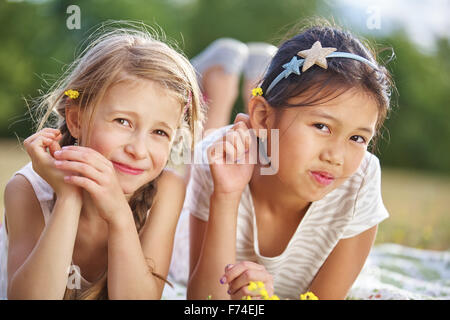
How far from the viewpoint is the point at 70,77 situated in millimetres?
2068

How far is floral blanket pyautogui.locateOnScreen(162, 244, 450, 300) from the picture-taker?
287 centimetres

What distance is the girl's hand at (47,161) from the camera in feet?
5.61

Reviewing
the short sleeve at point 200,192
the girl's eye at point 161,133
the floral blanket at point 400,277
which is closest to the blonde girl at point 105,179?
the girl's eye at point 161,133

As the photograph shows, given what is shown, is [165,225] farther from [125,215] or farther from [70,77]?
[70,77]

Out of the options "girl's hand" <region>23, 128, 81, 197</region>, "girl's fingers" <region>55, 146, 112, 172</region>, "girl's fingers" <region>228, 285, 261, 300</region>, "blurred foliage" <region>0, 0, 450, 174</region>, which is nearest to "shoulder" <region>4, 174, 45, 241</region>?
"girl's hand" <region>23, 128, 81, 197</region>

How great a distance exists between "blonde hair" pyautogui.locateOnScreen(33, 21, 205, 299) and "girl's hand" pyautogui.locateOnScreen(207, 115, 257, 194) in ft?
0.63

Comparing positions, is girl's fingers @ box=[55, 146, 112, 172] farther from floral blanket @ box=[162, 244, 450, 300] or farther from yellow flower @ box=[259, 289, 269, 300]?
floral blanket @ box=[162, 244, 450, 300]

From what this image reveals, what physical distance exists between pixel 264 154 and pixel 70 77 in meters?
0.89

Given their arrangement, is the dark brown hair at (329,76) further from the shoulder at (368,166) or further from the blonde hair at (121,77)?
the blonde hair at (121,77)

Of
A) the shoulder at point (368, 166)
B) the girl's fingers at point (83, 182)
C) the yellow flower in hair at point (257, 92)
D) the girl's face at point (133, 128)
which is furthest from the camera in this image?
the shoulder at point (368, 166)

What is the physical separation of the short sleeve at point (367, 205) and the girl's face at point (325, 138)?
0.34 metres

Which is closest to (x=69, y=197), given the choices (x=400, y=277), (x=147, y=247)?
(x=147, y=247)

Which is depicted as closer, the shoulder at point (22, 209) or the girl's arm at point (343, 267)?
the shoulder at point (22, 209)

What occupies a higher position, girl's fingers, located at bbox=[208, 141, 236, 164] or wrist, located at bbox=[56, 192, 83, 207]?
girl's fingers, located at bbox=[208, 141, 236, 164]
